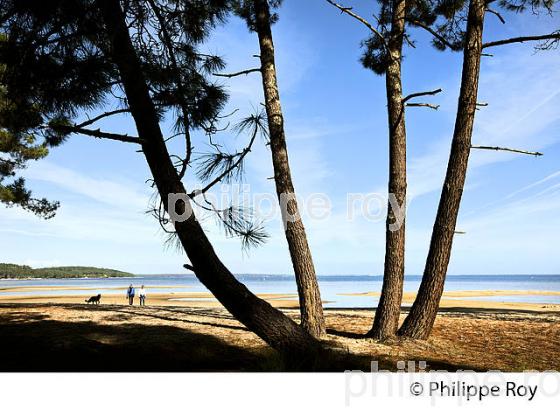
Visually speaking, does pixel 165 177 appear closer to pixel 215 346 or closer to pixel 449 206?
pixel 215 346

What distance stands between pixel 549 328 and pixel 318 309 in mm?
4674

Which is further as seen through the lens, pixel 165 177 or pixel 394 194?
pixel 394 194

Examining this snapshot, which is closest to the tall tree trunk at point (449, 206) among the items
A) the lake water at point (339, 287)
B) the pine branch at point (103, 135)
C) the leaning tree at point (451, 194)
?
the leaning tree at point (451, 194)

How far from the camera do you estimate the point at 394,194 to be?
680 cm

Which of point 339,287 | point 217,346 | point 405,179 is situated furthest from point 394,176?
point 339,287

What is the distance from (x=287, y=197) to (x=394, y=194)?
180 centimetres

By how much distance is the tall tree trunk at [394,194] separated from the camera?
655 centimetres

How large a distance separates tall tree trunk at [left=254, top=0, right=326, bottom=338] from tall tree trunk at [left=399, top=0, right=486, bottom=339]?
1468mm

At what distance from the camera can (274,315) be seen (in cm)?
476

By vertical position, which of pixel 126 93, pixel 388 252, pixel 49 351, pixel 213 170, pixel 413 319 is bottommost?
pixel 49 351

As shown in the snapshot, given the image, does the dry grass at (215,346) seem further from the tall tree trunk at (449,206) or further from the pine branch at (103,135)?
the pine branch at (103,135)

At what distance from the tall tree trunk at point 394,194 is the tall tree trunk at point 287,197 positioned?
3.45 feet

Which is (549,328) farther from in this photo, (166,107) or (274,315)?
(166,107)
